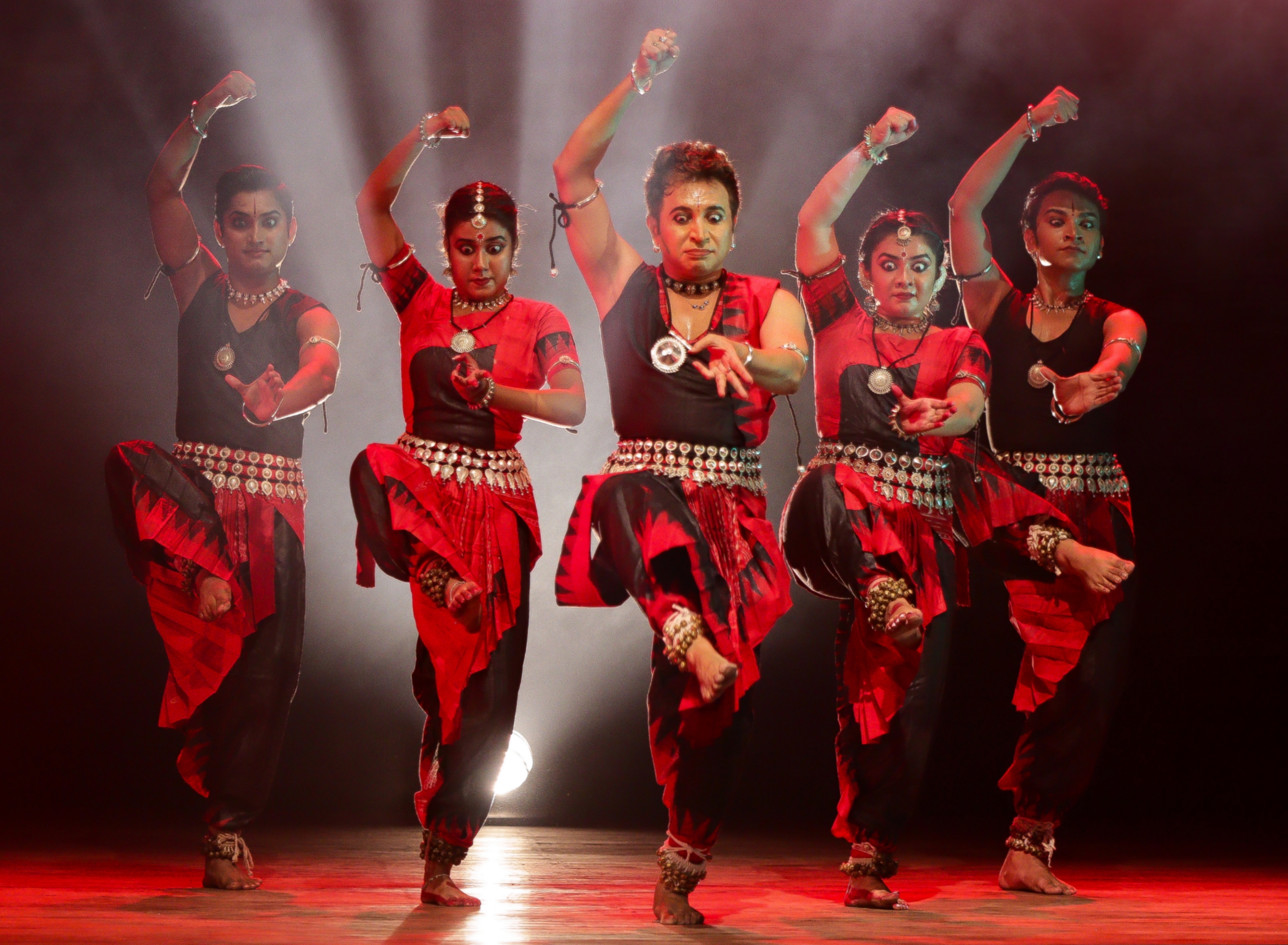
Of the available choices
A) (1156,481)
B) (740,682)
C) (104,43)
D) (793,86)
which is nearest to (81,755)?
(104,43)

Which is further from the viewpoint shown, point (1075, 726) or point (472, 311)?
point (1075, 726)

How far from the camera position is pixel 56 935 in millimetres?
2432

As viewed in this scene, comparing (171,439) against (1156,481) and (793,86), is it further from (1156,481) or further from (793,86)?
(1156,481)

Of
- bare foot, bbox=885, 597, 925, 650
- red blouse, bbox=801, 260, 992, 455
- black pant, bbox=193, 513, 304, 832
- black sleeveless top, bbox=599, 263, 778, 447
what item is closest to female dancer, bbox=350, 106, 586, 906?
black sleeveless top, bbox=599, 263, 778, 447


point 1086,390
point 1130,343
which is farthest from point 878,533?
point 1130,343

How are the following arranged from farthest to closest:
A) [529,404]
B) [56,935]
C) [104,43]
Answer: [104,43]
[529,404]
[56,935]

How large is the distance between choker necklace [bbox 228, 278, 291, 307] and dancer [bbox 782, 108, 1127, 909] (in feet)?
4.44

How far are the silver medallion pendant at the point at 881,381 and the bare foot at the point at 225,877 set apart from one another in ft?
5.35

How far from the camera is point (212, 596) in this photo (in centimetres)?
316

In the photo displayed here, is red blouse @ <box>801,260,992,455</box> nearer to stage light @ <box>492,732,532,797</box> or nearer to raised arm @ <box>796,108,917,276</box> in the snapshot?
raised arm @ <box>796,108,917,276</box>

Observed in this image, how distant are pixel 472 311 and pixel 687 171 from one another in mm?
636

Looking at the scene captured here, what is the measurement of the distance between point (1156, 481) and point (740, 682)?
296 centimetres

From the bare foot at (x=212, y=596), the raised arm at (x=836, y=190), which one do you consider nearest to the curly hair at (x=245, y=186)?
the bare foot at (x=212, y=596)

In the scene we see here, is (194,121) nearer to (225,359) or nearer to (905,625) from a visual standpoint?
(225,359)
